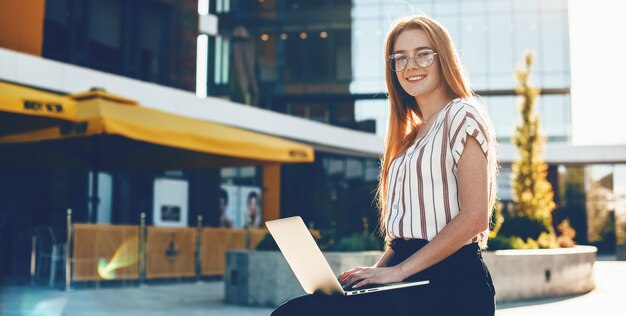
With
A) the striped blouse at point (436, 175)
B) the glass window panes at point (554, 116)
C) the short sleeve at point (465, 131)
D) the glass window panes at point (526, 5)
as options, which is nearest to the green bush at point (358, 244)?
the striped blouse at point (436, 175)

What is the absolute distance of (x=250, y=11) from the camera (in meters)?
36.5

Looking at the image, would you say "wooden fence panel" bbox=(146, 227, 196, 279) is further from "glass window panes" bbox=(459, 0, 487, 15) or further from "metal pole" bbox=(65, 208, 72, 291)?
"glass window panes" bbox=(459, 0, 487, 15)

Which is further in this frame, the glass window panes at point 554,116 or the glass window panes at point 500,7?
the glass window panes at point 500,7

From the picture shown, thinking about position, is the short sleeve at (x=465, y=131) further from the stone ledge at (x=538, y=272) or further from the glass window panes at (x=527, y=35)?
the glass window panes at (x=527, y=35)

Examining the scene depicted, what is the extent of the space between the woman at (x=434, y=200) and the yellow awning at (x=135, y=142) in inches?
320

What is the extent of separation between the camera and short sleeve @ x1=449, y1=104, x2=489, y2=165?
2.13m

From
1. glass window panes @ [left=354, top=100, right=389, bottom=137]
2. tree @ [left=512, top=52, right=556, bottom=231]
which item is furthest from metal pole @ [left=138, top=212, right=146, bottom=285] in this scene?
glass window panes @ [left=354, top=100, right=389, bottom=137]

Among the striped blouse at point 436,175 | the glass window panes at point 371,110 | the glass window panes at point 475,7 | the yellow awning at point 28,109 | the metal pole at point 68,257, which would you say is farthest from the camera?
the glass window panes at point 475,7

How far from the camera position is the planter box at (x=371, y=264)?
9508 millimetres

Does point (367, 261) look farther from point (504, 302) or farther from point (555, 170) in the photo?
point (555, 170)

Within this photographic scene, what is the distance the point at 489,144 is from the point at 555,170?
3450 centimetres

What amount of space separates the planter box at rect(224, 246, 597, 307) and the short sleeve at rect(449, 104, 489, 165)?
726cm

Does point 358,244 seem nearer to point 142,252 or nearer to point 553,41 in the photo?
point 142,252

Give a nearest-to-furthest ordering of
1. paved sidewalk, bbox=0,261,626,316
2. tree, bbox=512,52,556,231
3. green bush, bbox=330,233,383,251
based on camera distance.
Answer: paved sidewalk, bbox=0,261,626,316 → green bush, bbox=330,233,383,251 → tree, bbox=512,52,556,231
